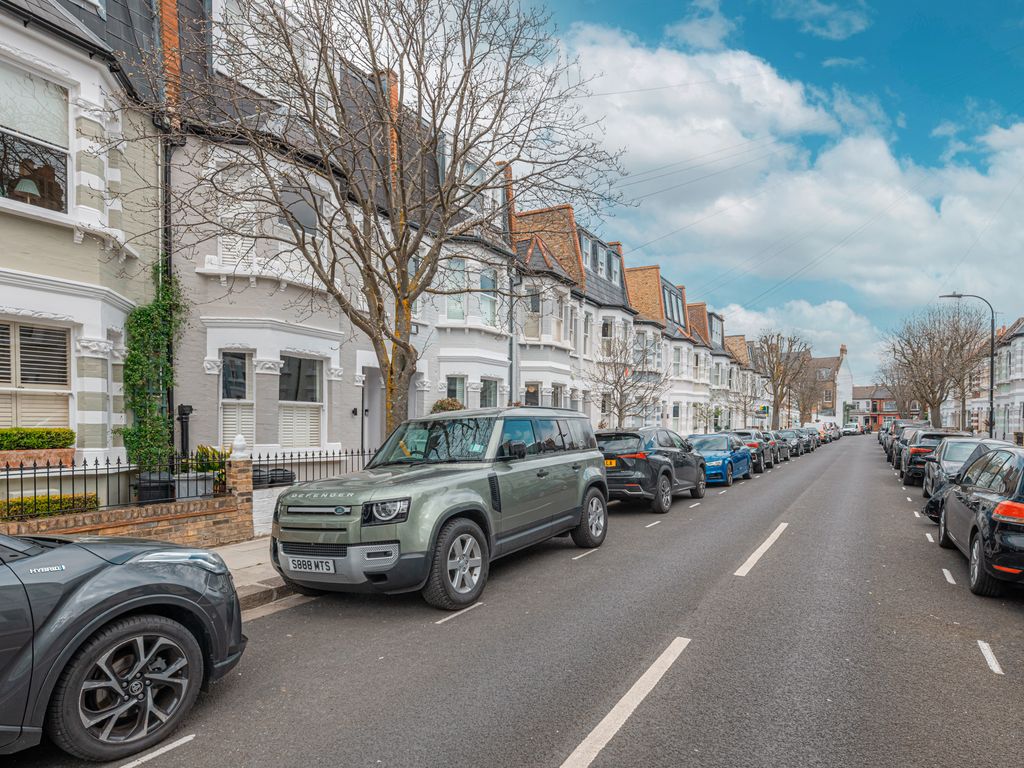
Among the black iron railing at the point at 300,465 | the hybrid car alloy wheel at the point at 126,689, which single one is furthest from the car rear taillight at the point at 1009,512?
the black iron railing at the point at 300,465

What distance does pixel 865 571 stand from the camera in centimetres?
758

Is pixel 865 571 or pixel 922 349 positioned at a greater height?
pixel 922 349

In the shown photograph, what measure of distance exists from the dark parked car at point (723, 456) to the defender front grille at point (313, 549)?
1263 cm

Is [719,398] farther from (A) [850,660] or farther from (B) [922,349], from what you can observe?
(A) [850,660]

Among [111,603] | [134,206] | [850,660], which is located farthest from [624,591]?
[134,206]

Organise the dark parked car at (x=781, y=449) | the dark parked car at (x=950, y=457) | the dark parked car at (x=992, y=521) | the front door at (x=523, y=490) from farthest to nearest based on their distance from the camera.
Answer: the dark parked car at (x=781, y=449) → the dark parked car at (x=950, y=457) → the front door at (x=523, y=490) → the dark parked car at (x=992, y=521)

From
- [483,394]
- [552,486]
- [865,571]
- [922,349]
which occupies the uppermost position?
[922,349]

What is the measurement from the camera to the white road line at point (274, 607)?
6020 millimetres

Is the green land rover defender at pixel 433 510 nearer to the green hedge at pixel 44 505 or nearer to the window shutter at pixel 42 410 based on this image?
the green hedge at pixel 44 505

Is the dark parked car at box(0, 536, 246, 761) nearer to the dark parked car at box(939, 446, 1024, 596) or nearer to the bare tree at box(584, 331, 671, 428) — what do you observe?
the dark parked car at box(939, 446, 1024, 596)

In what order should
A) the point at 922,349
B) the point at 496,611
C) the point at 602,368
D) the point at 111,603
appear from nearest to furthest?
the point at 111,603 < the point at 496,611 < the point at 602,368 < the point at 922,349

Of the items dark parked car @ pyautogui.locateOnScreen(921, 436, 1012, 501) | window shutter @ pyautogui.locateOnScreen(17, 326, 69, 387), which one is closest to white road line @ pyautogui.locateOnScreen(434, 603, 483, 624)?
window shutter @ pyautogui.locateOnScreen(17, 326, 69, 387)

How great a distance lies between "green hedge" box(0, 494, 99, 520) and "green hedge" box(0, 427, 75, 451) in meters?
0.76

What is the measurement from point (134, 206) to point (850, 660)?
11654mm
